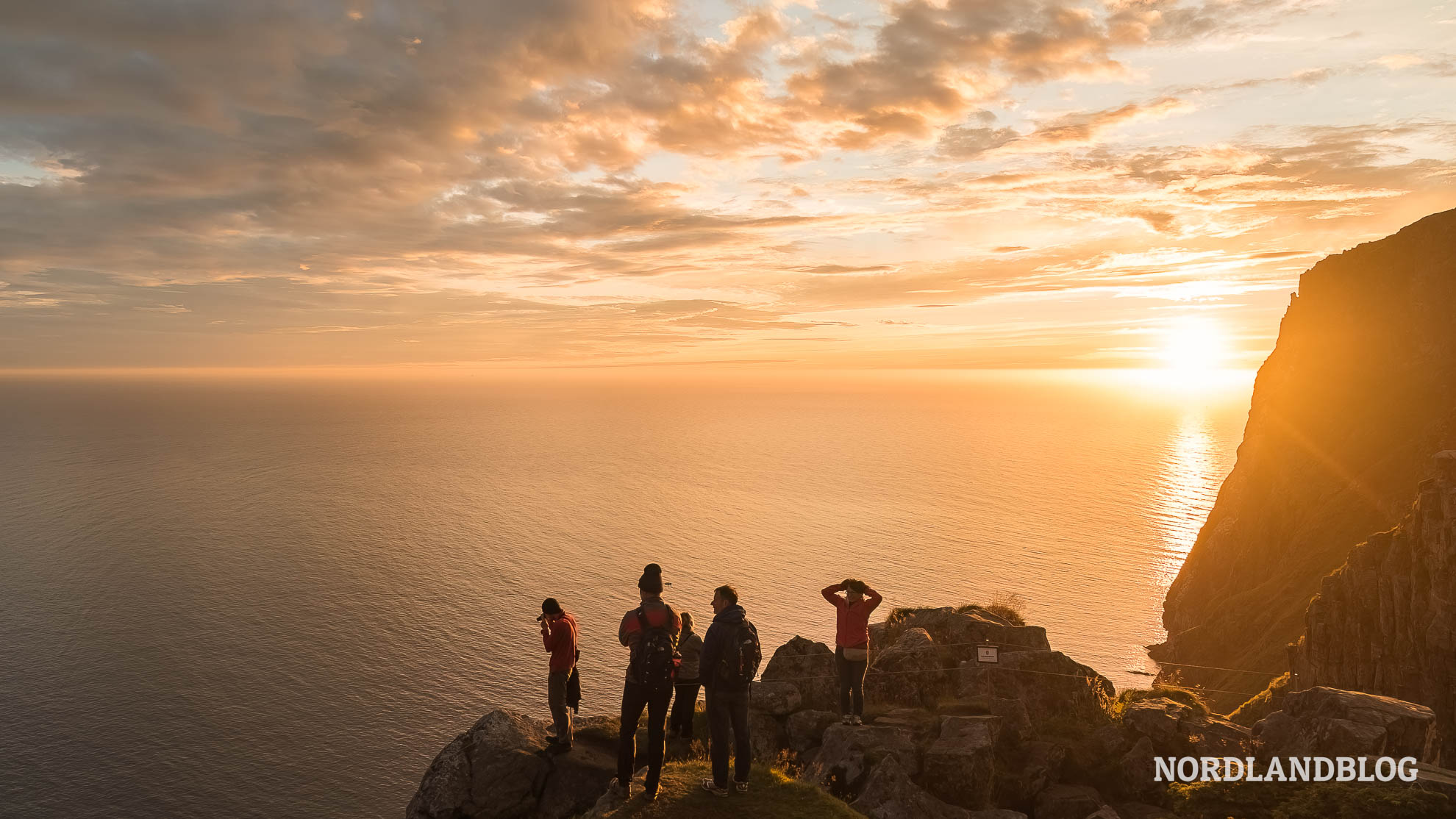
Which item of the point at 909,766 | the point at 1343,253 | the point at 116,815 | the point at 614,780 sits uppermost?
the point at 1343,253

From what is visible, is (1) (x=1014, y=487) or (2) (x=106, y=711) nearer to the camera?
(2) (x=106, y=711)

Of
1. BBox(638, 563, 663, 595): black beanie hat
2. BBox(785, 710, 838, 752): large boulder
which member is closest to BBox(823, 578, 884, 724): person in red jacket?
BBox(785, 710, 838, 752): large boulder

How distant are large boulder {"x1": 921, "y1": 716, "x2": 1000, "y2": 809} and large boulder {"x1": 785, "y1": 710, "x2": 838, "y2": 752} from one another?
8.32 ft

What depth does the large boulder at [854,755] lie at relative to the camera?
1425 cm

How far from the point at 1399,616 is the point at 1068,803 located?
37822 millimetres

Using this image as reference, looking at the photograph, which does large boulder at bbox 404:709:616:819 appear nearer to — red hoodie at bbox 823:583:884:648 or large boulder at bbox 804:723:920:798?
large boulder at bbox 804:723:920:798

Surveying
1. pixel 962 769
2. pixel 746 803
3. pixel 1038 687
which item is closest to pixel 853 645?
pixel 962 769

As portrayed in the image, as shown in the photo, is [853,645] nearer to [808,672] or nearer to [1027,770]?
[808,672]

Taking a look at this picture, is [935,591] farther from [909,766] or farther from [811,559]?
[909,766]

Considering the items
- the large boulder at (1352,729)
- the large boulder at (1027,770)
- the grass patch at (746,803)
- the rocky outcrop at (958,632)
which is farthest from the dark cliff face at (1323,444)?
the grass patch at (746,803)

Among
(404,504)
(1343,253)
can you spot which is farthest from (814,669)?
(404,504)

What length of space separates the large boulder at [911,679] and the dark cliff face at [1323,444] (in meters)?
48.6

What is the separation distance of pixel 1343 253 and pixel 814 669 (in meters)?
88.0

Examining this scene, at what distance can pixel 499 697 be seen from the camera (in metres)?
53.6
